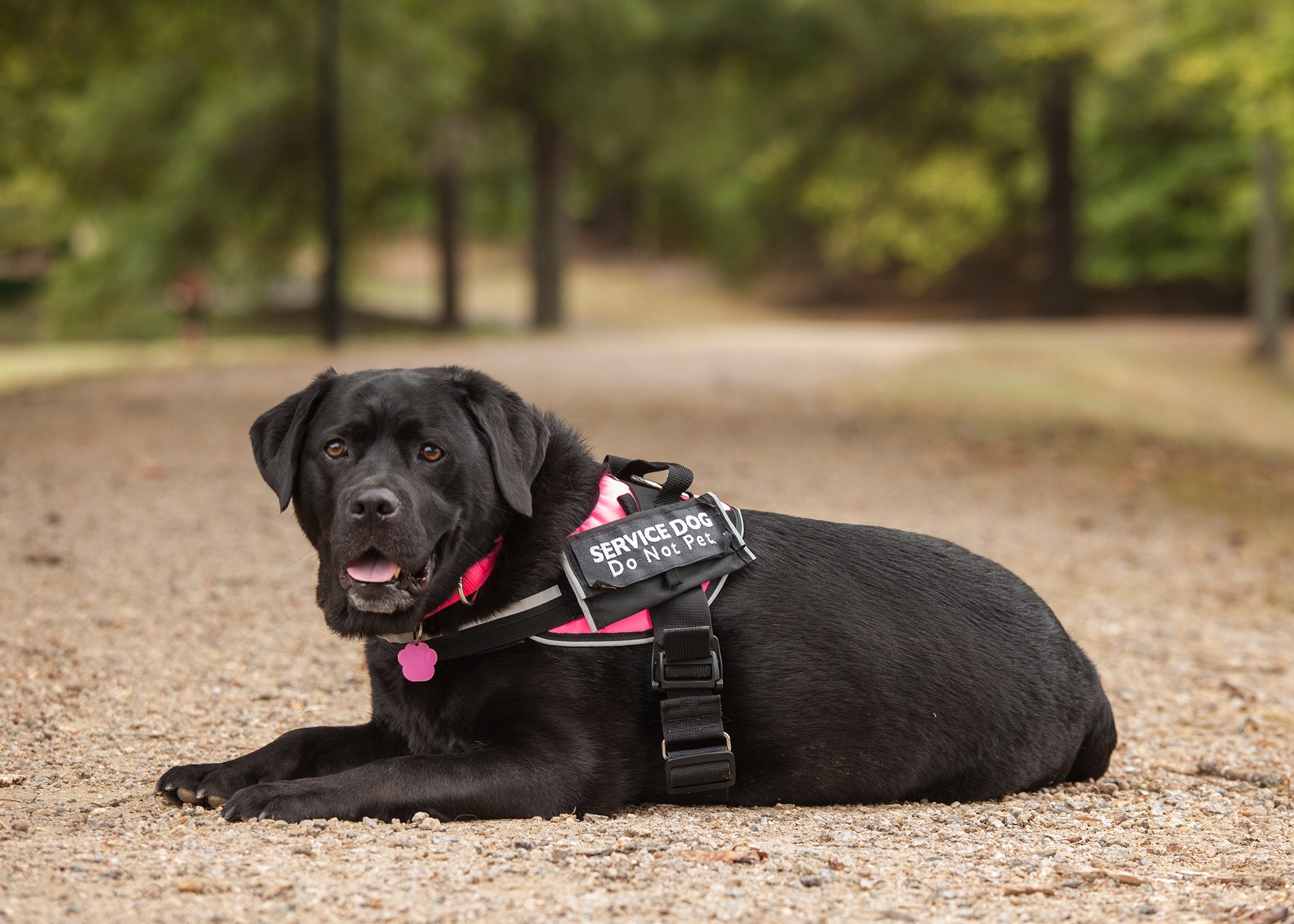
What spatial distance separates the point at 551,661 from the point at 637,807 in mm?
563

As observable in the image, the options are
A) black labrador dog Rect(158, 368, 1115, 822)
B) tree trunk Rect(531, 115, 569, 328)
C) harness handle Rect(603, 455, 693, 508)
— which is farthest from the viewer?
tree trunk Rect(531, 115, 569, 328)

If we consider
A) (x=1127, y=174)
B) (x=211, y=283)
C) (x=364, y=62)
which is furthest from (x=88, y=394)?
(x=1127, y=174)

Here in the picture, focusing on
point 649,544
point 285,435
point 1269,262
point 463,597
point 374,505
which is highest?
point 1269,262

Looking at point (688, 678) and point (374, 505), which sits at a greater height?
point (374, 505)

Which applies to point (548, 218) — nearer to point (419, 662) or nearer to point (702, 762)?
point (419, 662)

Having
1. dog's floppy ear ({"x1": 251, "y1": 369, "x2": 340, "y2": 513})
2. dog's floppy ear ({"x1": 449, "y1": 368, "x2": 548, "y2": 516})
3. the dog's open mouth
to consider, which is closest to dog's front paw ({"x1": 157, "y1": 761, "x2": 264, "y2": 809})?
the dog's open mouth

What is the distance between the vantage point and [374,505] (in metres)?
3.65

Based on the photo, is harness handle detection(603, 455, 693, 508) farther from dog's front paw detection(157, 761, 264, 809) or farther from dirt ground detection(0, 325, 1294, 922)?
dog's front paw detection(157, 761, 264, 809)

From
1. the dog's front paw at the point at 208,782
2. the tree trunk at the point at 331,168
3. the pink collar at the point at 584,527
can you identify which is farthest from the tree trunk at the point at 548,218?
the dog's front paw at the point at 208,782

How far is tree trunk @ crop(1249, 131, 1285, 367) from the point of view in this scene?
1006 inches

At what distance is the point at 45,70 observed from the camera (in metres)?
17.1

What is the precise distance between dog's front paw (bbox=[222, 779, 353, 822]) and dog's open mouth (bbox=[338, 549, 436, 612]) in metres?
0.51

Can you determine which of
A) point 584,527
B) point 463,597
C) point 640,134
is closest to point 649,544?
point 584,527

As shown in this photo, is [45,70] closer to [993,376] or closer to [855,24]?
[993,376]
